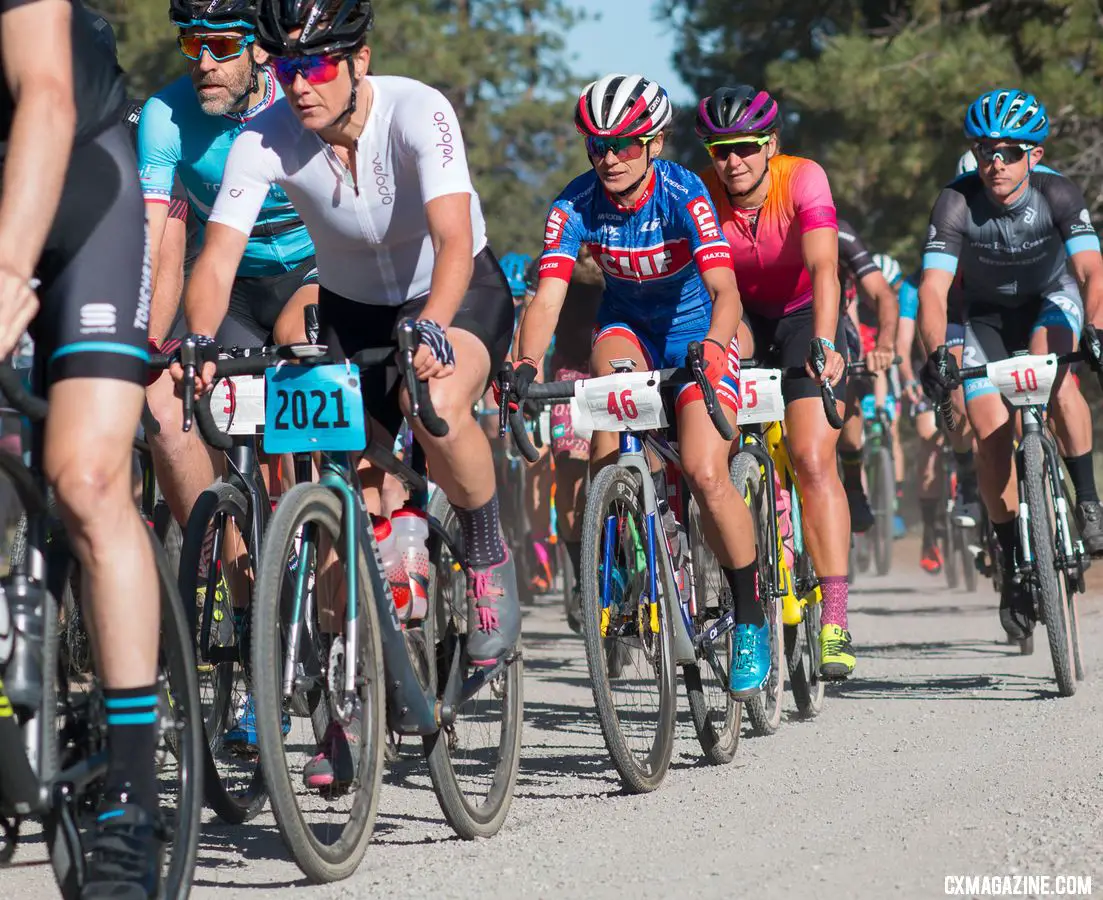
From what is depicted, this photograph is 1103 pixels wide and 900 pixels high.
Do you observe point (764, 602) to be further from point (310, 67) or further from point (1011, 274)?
point (310, 67)

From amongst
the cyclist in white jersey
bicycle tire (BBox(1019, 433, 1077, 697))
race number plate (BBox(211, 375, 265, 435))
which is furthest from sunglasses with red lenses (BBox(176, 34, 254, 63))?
bicycle tire (BBox(1019, 433, 1077, 697))

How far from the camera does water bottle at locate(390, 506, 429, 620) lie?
5.06 metres

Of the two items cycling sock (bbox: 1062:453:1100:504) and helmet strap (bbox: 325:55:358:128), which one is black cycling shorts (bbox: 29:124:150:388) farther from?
cycling sock (bbox: 1062:453:1100:504)

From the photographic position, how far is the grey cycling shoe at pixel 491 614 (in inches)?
207

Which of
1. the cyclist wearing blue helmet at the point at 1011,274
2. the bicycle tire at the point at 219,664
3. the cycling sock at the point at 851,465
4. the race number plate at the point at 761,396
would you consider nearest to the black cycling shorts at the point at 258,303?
the bicycle tire at the point at 219,664

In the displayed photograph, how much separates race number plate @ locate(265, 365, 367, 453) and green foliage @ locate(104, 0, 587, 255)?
21913 mm

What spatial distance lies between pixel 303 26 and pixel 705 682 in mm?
2850

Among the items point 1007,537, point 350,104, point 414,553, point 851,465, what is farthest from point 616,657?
point 851,465

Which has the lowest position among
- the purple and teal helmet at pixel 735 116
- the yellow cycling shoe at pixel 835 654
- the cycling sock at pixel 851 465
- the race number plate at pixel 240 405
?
the yellow cycling shoe at pixel 835 654

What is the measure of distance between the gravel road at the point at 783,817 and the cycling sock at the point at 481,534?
30.3 inches

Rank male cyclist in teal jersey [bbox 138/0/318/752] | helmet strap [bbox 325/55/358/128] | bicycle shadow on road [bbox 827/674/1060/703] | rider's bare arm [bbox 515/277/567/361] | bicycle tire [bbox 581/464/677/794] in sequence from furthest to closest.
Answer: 1. bicycle shadow on road [bbox 827/674/1060/703]
2. rider's bare arm [bbox 515/277/567/361]
3. male cyclist in teal jersey [bbox 138/0/318/752]
4. bicycle tire [bbox 581/464/677/794]
5. helmet strap [bbox 325/55/358/128]

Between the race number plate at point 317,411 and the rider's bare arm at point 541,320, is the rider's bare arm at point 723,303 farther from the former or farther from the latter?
the race number plate at point 317,411

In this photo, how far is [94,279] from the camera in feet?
12.6

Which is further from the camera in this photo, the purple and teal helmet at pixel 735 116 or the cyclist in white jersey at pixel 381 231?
the purple and teal helmet at pixel 735 116
